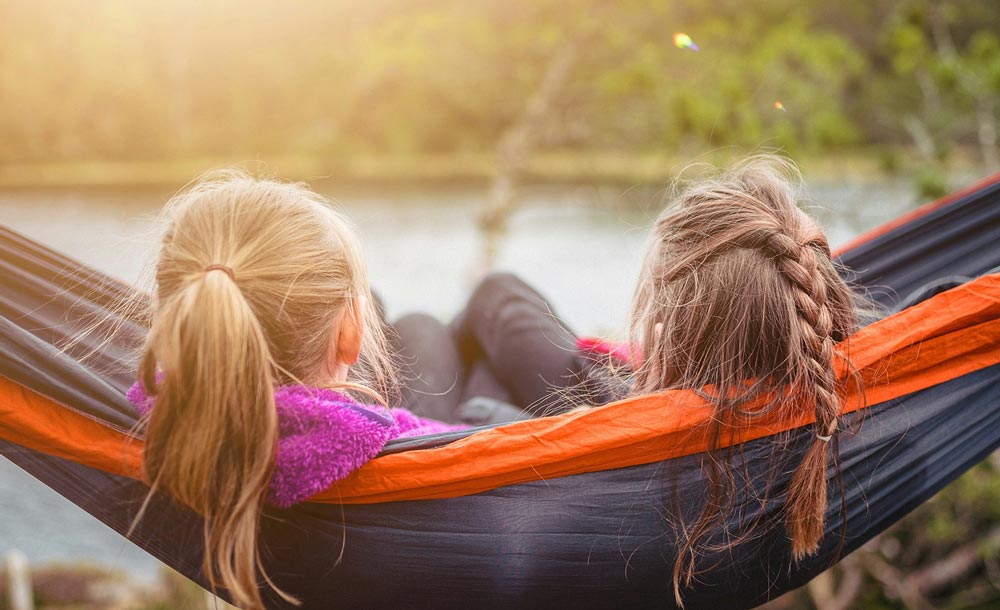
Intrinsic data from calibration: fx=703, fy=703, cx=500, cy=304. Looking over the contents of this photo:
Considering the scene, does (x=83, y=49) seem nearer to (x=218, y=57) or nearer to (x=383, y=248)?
(x=218, y=57)

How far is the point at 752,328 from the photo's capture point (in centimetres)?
88

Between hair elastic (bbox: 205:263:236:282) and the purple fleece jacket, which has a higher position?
hair elastic (bbox: 205:263:236:282)

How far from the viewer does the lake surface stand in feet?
9.21

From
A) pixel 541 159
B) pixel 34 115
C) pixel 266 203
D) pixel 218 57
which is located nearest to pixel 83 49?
pixel 34 115

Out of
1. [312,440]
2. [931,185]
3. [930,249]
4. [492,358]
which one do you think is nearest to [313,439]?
[312,440]

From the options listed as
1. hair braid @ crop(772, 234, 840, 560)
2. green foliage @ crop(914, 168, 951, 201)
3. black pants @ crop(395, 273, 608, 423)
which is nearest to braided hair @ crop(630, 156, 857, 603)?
hair braid @ crop(772, 234, 840, 560)

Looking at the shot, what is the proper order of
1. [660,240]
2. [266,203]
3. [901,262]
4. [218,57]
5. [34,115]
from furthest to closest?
[218,57] → [34,115] → [901,262] → [660,240] → [266,203]

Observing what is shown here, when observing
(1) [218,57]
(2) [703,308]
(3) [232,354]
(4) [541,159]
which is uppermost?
(1) [218,57]

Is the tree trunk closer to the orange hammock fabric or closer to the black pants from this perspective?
the black pants

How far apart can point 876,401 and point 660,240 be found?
36cm

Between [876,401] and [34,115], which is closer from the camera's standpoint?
[876,401]

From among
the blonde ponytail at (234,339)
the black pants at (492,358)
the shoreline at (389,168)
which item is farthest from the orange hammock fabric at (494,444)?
the shoreline at (389,168)

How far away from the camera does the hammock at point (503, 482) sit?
0.85m

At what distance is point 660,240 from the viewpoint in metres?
0.99
